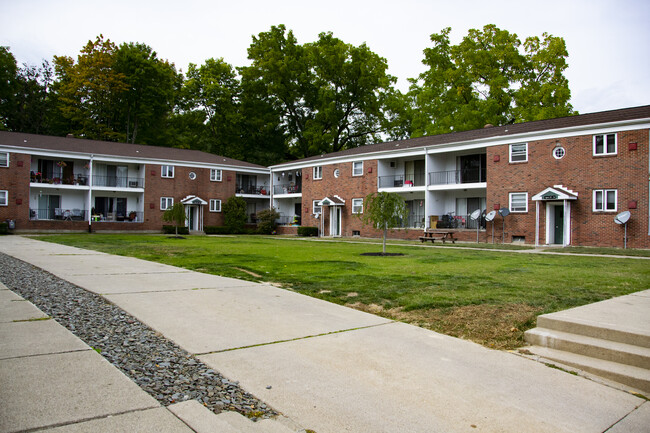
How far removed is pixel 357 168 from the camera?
33156 millimetres

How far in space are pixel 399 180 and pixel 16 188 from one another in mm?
27892

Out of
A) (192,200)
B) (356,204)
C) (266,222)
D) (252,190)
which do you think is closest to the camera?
(356,204)

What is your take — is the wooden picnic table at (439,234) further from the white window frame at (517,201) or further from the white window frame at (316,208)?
the white window frame at (316,208)

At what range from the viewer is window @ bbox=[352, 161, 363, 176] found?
32.8 m

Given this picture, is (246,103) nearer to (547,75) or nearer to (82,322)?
(547,75)

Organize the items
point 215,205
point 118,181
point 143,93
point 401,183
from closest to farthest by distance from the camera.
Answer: point 401,183
point 118,181
point 215,205
point 143,93

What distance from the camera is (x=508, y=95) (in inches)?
1475

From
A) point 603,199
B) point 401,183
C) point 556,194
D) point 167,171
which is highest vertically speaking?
point 167,171

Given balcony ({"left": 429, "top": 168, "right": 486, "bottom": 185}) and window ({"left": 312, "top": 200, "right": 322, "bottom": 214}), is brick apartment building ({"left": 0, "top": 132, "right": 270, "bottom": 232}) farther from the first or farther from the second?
balcony ({"left": 429, "top": 168, "right": 486, "bottom": 185})

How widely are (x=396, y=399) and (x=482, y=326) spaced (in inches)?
101

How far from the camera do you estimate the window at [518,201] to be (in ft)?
78.2

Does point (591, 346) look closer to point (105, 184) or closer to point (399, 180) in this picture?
point (399, 180)

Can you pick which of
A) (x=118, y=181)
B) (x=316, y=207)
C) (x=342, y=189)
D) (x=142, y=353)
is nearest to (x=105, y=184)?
(x=118, y=181)

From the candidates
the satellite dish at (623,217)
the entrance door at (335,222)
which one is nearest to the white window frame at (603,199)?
the satellite dish at (623,217)
